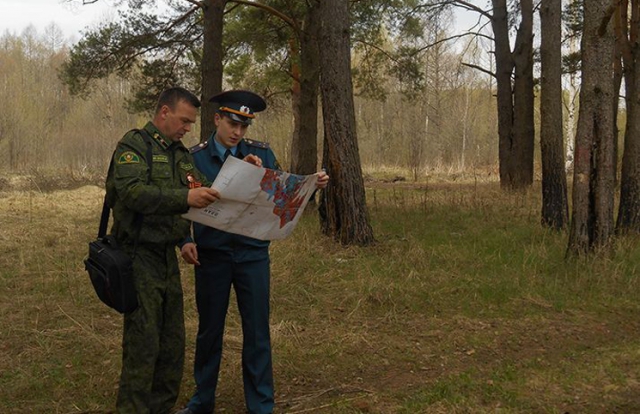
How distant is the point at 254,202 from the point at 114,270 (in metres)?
0.85

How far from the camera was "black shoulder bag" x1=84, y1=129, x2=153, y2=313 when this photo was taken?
10.5ft

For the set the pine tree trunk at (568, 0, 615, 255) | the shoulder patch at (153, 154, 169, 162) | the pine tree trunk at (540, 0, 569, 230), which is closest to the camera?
the shoulder patch at (153, 154, 169, 162)

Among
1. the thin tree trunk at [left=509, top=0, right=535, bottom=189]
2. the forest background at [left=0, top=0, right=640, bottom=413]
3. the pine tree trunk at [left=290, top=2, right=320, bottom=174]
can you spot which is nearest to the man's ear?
the forest background at [left=0, top=0, right=640, bottom=413]

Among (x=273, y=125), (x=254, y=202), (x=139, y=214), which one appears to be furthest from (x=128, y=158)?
(x=273, y=125)

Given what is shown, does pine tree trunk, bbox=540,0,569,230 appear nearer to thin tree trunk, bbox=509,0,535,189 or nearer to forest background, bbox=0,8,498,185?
thin tree trunk, bbox=509,0,535,189

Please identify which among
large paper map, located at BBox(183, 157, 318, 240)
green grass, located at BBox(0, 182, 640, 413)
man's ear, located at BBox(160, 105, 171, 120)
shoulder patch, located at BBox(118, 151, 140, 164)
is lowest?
green grass, located at BBox(0, 182, 640, 413)

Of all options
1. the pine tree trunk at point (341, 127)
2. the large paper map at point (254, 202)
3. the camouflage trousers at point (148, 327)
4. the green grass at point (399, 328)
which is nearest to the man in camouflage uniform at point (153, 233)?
the camouflage trousers at point (148, 327)

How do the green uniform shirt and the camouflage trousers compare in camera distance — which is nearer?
the green uniform shirt

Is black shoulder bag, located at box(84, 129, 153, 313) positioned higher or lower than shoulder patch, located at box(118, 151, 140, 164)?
lower

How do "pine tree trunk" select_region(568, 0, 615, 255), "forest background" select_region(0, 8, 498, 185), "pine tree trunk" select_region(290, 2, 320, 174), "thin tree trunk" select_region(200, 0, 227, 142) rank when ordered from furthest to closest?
"forest background" select_region(0, 8, 498, 185) → "pine tree trunk" select_region(290, 2, 320, 174) → "thin tree trunk" select_region(200, 0, 227, 142) → "pine tree trunk" select_region(568, 0, 615, 255)

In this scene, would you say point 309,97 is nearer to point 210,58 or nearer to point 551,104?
point 210,58

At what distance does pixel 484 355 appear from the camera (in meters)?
4.92

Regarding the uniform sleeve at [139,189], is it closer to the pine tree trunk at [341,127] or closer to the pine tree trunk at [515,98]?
the pine tree trunk at [341,127]

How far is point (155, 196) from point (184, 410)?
1550mm
